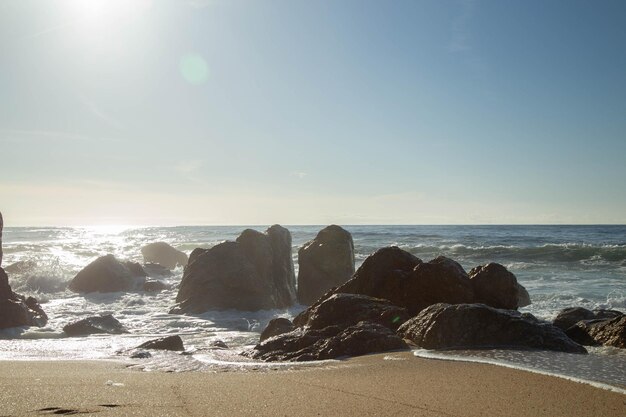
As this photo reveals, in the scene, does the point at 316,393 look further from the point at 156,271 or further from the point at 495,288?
the point at 156,271

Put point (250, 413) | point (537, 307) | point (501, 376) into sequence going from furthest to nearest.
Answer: point (537, 307)
point (501, 376)
point (250, 413)

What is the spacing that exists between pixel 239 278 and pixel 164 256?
18.5m

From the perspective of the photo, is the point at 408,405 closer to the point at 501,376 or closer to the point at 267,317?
the point at 501,376

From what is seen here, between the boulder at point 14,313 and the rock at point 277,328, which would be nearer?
the rock at point 277,328

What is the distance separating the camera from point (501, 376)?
4.66m

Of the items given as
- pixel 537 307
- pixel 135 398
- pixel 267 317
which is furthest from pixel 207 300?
pixel 135 398

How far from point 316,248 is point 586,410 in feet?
43.5

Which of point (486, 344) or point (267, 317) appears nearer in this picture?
point (486, 344)

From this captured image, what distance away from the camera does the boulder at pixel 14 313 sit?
11.3 m

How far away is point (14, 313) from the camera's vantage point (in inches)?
450

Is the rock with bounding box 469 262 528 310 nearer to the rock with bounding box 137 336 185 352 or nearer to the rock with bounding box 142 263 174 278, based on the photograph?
the rock with bounding box 137 336 185 352

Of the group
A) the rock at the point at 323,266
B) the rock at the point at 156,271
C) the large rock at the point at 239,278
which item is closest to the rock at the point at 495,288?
the large rock at the point at 239,278

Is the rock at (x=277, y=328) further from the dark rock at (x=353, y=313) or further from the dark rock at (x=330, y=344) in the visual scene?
the dark rock at (x=330, y=344)

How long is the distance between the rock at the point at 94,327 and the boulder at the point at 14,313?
1.31 m
